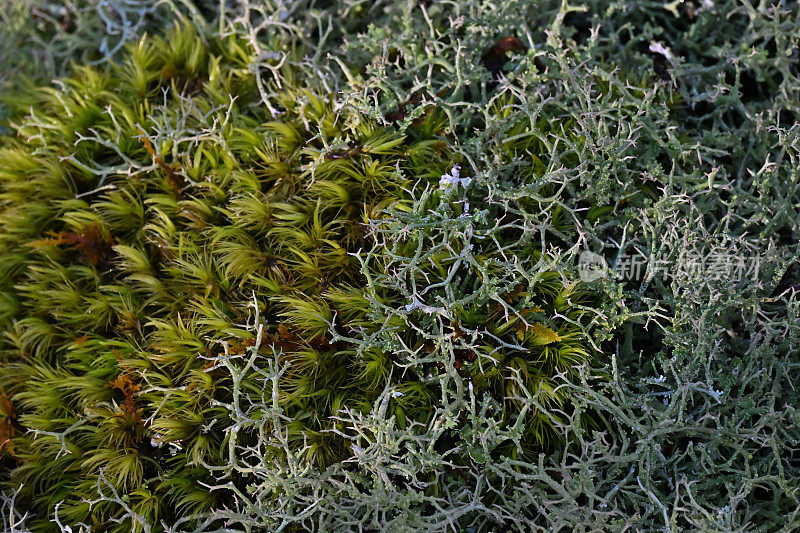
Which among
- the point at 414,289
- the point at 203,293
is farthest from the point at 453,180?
the point at 203,293

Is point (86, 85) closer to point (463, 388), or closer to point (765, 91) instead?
point (463, 388)

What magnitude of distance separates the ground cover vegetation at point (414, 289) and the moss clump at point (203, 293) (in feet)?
0.04

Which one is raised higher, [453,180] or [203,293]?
[453,180]

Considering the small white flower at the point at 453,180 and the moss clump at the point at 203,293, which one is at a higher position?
the small white flower at the point at 453,180

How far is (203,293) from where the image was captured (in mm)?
2305

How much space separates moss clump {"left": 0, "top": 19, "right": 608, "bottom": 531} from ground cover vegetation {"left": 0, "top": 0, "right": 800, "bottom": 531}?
1cm

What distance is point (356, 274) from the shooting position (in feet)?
7.43

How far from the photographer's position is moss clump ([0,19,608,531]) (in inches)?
82.9

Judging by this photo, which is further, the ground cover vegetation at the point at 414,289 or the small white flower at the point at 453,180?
the small white flower at the point at 453,180

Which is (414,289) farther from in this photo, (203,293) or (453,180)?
(203,293)

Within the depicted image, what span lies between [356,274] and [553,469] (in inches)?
35.1

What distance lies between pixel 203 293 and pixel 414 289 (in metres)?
0.78

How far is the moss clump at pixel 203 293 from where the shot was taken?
2105 millimetres

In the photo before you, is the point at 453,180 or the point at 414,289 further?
the point at 453,180
